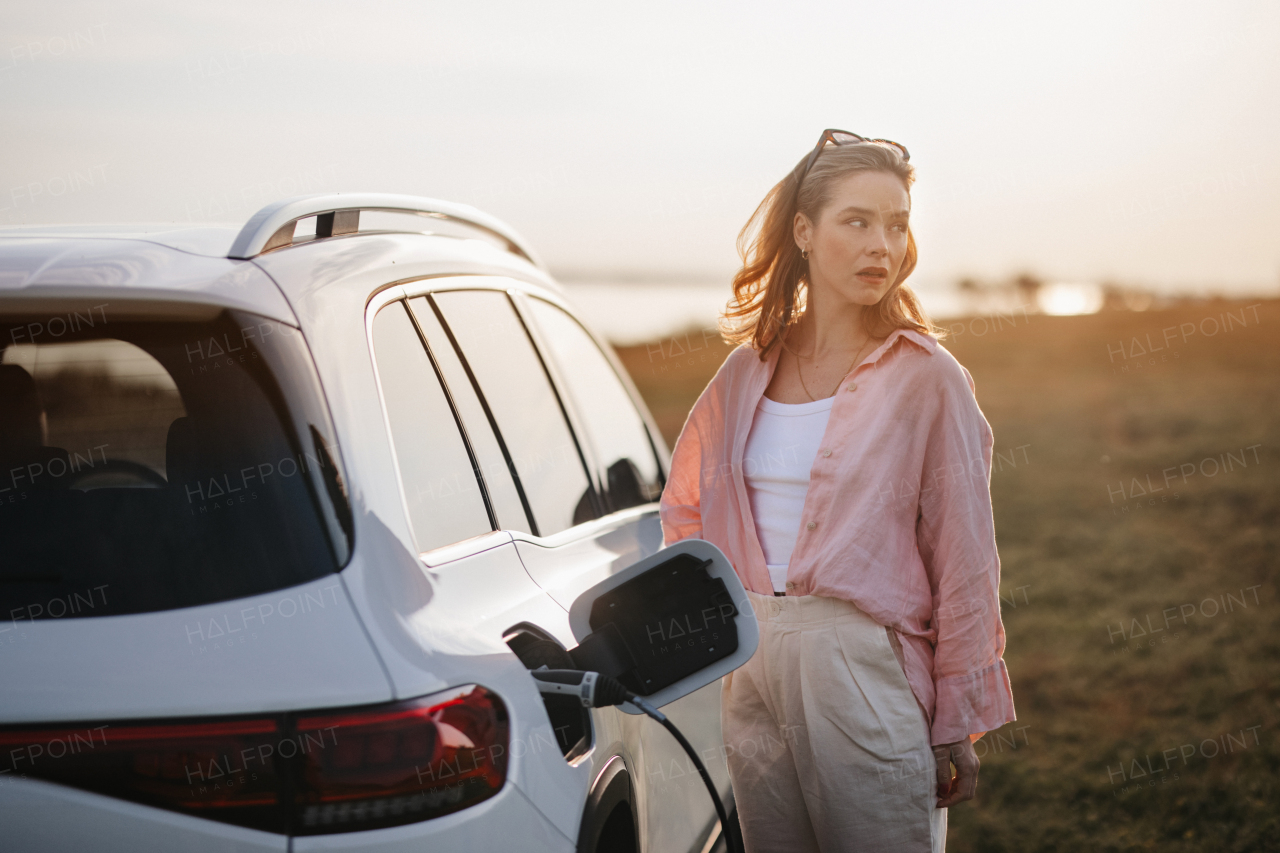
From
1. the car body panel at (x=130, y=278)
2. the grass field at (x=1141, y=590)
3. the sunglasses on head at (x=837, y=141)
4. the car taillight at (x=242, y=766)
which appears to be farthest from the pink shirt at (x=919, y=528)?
the grass field at (x=1141, y=590)

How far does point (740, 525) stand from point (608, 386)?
108 centimetres

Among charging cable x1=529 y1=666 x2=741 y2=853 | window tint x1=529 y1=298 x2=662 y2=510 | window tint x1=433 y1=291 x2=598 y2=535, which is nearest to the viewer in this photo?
charging cable x1=529 y1=666 x2=741 y2=853

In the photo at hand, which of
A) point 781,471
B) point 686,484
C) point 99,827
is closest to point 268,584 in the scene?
point 99,827

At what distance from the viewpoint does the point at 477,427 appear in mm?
2264

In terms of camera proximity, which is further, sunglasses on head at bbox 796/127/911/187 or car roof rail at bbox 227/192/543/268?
sunglasses on head at bbox 796/127/911/187

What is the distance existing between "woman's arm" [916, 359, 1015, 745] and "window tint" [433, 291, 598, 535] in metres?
0.89

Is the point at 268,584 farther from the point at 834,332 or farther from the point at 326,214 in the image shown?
the point at 834,332

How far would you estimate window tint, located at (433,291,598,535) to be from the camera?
239 cm

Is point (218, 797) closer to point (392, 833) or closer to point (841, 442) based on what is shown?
point (392, 833)

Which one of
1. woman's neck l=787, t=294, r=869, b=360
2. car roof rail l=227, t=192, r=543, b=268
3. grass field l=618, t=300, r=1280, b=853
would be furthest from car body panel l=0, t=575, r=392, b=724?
grass field l=618, t=300, r=1280, b=853

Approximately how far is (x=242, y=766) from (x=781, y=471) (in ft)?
4.67

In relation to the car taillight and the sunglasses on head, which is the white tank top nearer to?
the sunglasses on head

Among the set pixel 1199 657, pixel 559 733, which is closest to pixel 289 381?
pixel 559 733

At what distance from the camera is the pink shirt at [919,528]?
2.20 meters
